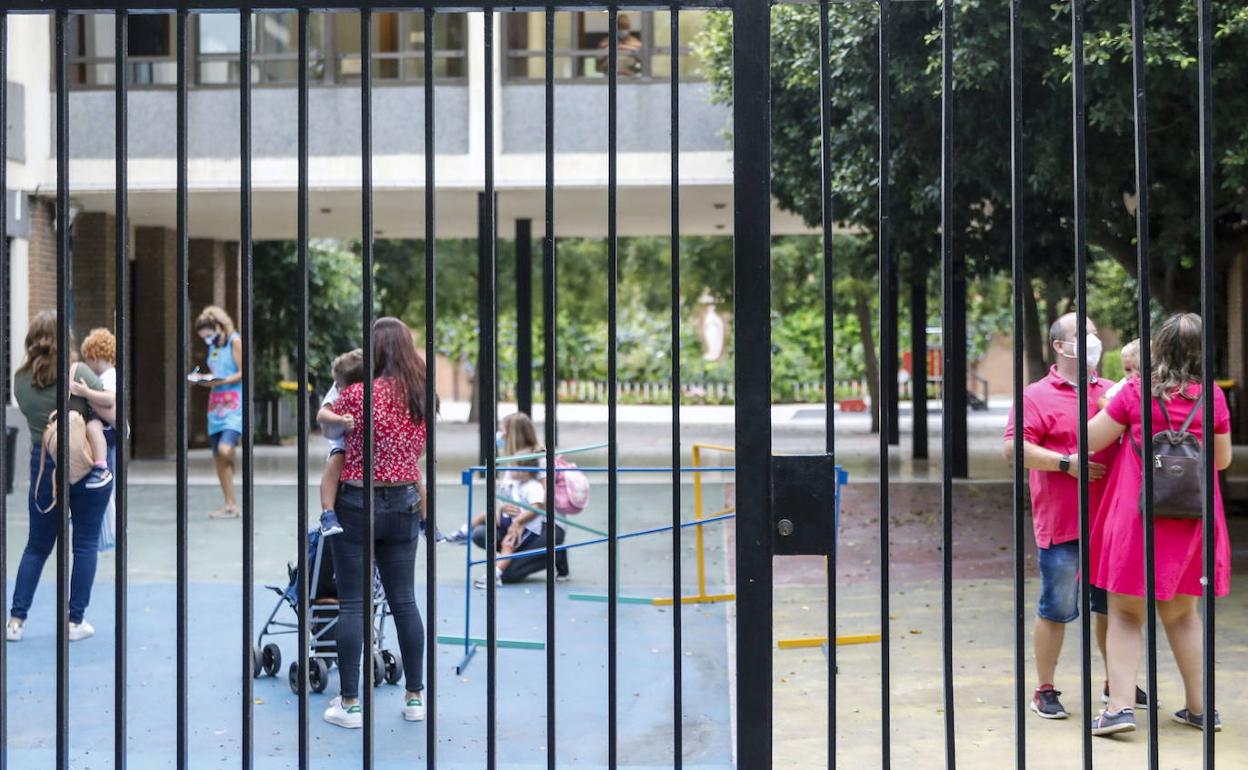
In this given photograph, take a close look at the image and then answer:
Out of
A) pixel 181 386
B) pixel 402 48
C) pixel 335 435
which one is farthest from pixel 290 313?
pixel 181 386

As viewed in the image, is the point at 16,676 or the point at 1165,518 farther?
the point at 16,676

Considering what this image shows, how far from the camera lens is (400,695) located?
6637 mm

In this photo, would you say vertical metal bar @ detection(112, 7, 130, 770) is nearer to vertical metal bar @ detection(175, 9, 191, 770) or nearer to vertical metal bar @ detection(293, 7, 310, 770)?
vertical metal bar @ detection(175, 9, 191, 770)

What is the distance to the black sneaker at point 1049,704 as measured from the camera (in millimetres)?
6102

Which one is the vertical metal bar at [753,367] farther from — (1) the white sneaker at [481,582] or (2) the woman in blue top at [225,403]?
(2) the woman in blue top at [225,403]

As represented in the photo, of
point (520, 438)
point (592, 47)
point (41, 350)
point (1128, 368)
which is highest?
point (592, 47)

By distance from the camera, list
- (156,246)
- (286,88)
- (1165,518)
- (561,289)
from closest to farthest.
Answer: (1165,518), (286,88), (156,246), (561,289)

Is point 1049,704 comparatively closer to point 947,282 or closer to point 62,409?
point 947,282

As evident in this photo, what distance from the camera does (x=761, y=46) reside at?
316 centimetres

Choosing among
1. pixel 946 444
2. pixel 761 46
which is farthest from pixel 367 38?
pixel 946 444

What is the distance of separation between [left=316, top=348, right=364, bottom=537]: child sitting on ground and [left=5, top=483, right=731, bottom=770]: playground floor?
3.09ft

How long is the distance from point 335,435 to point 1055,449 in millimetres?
3274

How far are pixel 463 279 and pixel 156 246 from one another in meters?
11.2

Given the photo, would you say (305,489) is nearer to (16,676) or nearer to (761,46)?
(761,46)
